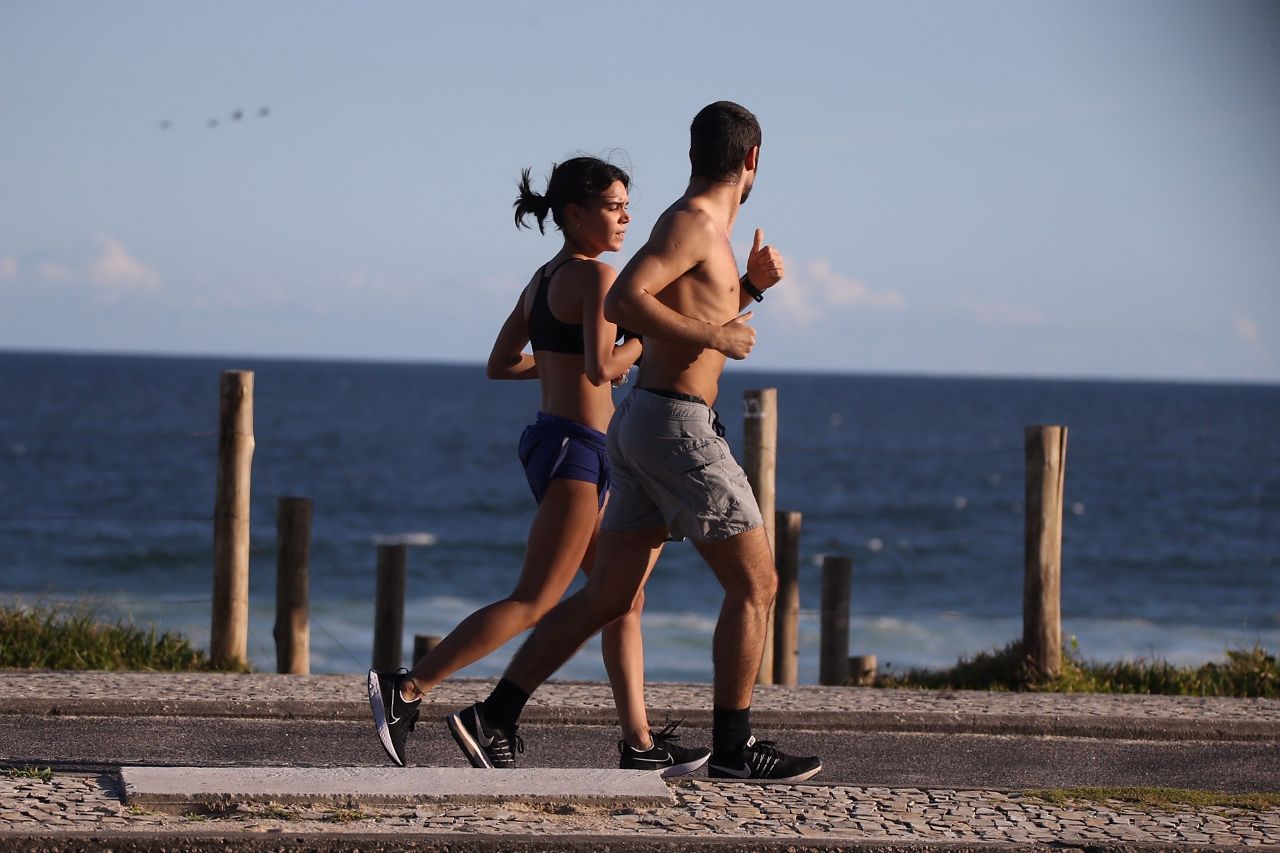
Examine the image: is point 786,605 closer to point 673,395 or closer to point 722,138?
point 673,395

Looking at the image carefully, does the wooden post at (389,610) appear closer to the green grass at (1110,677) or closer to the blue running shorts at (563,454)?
the green grass at (1110,677)

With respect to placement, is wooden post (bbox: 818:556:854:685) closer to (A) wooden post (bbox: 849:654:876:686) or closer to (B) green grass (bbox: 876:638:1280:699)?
(A) wooden post (bbox: 849:654:876:686)

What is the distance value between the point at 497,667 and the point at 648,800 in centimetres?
1331

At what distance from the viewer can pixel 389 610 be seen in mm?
8875

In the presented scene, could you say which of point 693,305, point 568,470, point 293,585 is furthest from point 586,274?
point 293,585

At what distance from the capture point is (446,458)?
62375 millimetres

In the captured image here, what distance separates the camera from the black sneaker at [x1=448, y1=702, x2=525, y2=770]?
16.8 ft

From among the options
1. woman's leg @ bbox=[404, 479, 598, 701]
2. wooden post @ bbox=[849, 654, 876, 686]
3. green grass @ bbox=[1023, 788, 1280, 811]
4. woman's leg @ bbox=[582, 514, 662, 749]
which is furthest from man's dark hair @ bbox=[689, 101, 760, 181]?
wooden post @ bbox=[849, 654, 876, 686]

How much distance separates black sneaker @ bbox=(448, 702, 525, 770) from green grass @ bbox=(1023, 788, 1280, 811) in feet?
5.06

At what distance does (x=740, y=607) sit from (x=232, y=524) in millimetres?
3835

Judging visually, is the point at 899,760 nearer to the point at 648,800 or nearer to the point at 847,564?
the point at 648,800

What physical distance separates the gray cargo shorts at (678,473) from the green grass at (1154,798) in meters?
1.17

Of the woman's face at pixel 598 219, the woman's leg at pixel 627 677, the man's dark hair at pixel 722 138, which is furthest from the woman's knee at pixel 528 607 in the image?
the man's dark hair at pixel 722 138

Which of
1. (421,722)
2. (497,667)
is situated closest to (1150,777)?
(421,722)
